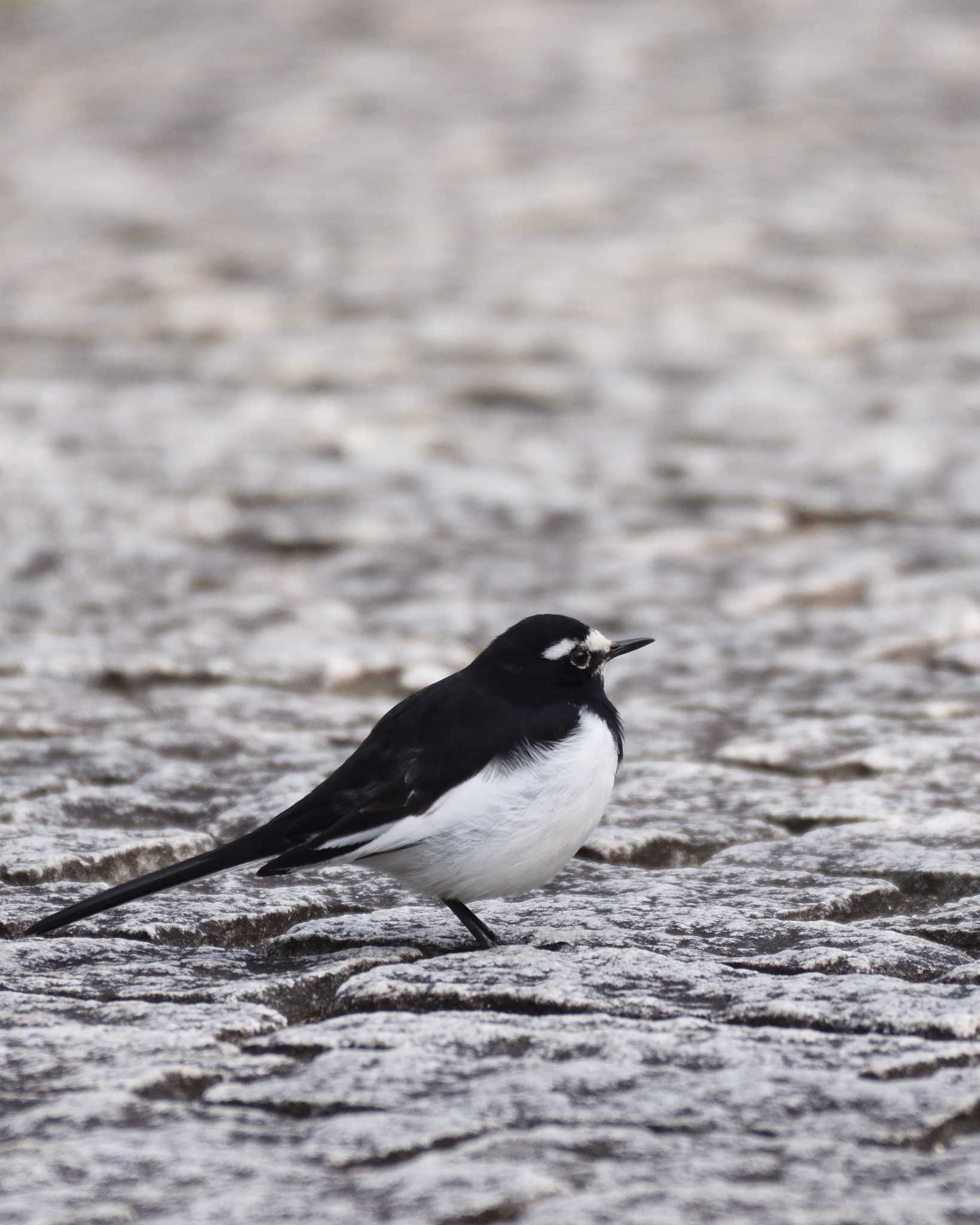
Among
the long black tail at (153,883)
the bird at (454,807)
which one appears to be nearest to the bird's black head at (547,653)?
the bird at (454,807)

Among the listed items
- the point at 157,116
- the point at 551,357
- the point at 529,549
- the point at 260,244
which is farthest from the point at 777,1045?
the point at 157,116

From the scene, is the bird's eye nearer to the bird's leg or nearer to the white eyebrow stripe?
the white eyebrow stripe

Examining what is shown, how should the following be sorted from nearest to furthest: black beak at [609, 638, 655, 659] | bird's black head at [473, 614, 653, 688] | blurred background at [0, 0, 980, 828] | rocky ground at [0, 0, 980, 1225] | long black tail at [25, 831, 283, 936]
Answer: rocky ground at [0, 0, 980, 1225] → long black tail at [25, 831, 283, 936] → bird's black head at [473, 614, 653, 688] → black beak at [609, 638, 655, 659] → blurred background at [0, 0, 980, 828]

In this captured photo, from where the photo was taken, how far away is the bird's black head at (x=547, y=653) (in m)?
3.74

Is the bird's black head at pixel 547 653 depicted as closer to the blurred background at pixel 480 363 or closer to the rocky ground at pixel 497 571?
the rocky ground at pixel 497 571

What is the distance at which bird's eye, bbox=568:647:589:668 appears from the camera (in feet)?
12.3

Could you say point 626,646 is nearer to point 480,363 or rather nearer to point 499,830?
point 499,830

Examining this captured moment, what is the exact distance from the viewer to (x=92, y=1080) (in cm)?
265

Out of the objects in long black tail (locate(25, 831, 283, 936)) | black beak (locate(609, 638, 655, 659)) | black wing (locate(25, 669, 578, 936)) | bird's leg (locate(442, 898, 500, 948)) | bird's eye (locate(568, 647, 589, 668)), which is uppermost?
bird's eye (locate(568, 647, 589, 668))

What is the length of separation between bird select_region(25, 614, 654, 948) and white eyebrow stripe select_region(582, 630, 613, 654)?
20 centimetres

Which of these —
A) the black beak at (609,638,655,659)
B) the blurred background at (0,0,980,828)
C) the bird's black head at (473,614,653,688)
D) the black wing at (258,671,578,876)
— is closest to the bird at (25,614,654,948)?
the black wing at (258,671,578,876)

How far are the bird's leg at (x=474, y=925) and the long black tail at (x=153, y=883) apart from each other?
0.48m

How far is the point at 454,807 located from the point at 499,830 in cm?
11

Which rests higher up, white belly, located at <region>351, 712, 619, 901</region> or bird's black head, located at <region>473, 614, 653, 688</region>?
bird's black head, located at <region>473, 614, 653, 688</region>
